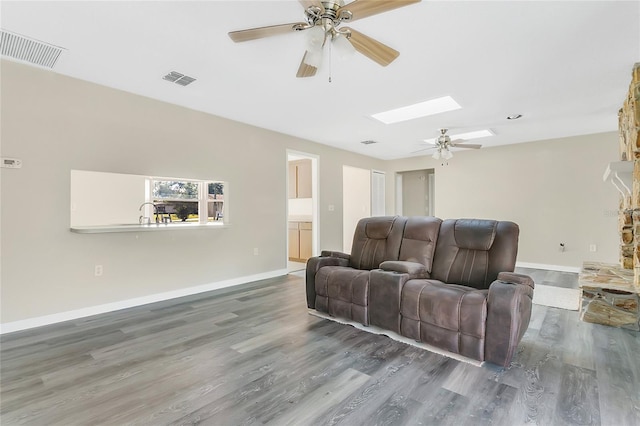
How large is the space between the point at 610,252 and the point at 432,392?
542 centimetres

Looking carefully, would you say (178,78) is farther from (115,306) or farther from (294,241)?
(294,241)

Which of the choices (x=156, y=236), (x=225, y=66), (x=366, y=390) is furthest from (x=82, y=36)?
(x=366, y=390)

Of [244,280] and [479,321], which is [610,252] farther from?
[244,280]

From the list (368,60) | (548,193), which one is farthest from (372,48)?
(548,193)

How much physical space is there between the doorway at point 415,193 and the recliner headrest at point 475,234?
5.40 meters

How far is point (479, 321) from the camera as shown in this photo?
2168 millimetres

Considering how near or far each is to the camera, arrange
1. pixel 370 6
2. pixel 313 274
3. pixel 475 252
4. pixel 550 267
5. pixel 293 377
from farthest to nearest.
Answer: pixel 550 267
pixel 313 274
pixel 475 252
pixel 293 377
pixel 370 6

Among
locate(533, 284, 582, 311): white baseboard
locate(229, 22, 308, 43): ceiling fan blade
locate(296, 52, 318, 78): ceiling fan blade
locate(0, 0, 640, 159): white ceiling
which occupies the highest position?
locate(0, 0, 640, 159): white ceiling

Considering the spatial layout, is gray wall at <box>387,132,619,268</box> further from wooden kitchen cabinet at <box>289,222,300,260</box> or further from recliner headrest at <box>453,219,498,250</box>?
recliner headrest at <box>453,219,498,250</box>

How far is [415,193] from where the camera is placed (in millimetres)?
8445

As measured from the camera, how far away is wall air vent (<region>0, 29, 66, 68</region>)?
7.80 ft

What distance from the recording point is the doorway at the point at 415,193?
8250 millimetres

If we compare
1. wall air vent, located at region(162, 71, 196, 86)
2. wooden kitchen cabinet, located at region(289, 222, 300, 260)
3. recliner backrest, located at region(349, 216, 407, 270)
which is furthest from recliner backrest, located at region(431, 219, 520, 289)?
wooden kitchen cabinet, located at region(289, 222, 300, 260)

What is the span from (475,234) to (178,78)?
3.35 m
